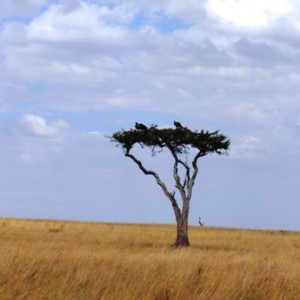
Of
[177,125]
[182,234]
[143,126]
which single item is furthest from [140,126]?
[182,234]

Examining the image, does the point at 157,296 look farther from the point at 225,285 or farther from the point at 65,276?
the point at 65,276

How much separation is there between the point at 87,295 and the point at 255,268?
11.6 feet

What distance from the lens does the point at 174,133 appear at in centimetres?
3825

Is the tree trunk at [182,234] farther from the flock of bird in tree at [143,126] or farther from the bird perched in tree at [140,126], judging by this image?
the bird perched in tree at [140,126]

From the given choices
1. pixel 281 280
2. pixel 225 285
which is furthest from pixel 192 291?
pixel 281 280

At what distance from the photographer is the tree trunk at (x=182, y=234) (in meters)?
35.9

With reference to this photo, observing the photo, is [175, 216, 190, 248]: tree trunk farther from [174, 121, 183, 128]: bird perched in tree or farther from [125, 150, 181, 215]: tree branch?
[174, 121, 183, 128]: bird perched in tree

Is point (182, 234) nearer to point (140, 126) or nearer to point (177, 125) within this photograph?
point (177, 125)

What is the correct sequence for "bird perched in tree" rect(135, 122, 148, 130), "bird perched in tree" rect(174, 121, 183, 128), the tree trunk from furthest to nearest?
"bird perched in tree" rect(135, 122, 148, 130), "bird perched in tree" rect(174, 121, 183, 128), the tree trunk

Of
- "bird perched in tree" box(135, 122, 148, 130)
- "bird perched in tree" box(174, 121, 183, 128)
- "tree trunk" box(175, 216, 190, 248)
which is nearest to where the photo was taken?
"tree trunk" box(175, 216, 190, 248)

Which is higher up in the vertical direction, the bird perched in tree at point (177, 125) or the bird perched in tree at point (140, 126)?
the bird perched in tree at point (177, 125)

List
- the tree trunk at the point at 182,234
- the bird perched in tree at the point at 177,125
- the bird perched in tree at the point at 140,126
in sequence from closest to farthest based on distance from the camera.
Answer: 1. the tree trunk at the point at 182,234
2. the bird perched in tree at the point at 177,125
3. the bird perched in tree at the point at 140,126

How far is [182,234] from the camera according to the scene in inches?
1437

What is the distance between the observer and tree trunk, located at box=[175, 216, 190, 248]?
35.9m
